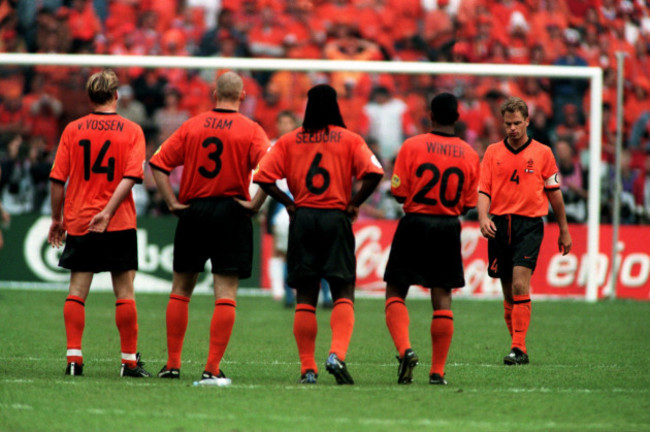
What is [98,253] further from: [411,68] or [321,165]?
[411,68]

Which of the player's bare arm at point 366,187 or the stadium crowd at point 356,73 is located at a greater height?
the stadium crowd at point 356,73

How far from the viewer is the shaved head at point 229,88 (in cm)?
750

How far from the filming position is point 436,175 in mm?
7609

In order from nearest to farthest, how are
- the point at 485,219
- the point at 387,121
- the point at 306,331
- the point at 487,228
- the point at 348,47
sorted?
the point at 306,331 → the point at 487,228 → the point at 485,219 → the point at 387,121 → the point at 348,47

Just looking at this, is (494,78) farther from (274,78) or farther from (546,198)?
(546,198)

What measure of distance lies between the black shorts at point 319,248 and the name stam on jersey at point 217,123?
81 centimetres

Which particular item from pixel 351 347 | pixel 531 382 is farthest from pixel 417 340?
pixel 531 382

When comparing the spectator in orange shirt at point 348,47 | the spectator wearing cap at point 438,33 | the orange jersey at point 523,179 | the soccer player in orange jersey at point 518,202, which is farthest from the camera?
the spectator wearing cap at point 438,33

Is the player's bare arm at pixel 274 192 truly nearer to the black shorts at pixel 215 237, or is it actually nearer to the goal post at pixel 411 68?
the black shorts at pixel 215 237

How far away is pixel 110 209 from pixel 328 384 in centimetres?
200

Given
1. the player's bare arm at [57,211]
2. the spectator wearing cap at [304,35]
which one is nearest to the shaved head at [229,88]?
the player's bare arm at [57,211]

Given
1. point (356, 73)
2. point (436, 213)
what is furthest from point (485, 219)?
point (356, 73)

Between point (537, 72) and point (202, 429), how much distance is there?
12666 mm

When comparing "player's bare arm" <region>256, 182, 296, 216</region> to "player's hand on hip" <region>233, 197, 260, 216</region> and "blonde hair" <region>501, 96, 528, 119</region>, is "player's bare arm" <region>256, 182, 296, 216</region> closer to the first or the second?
"player's hand on hip" <region>233, 197, 260, 216</region>
